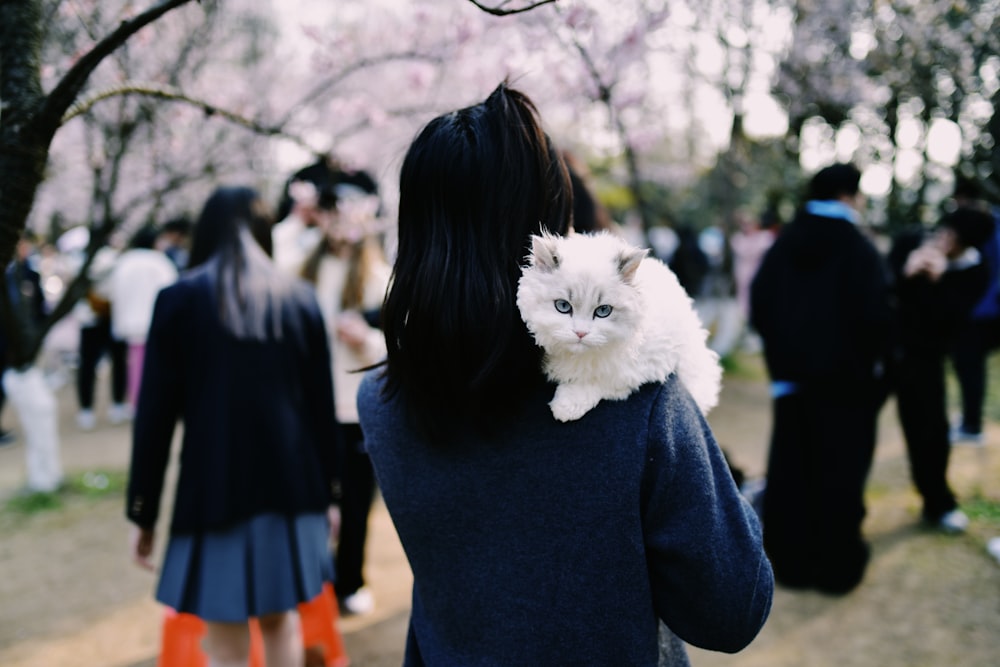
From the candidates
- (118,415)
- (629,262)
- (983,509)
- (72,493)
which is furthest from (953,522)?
(118,415)

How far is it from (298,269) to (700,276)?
8855mm

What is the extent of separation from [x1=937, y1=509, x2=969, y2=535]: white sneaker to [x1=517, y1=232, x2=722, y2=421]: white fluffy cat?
4.18m

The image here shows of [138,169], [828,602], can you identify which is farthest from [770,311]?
[138,169]

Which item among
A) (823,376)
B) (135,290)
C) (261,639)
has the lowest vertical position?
(261,639)

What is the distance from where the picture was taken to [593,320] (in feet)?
3.56

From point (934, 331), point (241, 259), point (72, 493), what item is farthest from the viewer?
point (72, 493)

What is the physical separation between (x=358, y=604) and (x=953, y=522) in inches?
145

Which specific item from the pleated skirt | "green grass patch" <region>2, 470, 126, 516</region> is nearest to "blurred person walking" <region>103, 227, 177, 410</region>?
"green grass patch" <region>2, 470, 126, 516</region>

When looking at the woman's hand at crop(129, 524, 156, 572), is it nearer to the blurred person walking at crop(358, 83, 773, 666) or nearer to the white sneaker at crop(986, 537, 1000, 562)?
the blurred person walking at crop(358, 83, 773, 666)

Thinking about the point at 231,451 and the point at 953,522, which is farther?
the point at 953,522

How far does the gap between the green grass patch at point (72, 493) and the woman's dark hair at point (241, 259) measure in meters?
3.89

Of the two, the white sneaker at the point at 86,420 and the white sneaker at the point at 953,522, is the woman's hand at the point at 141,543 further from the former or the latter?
the white sneaker at the point at 86,420

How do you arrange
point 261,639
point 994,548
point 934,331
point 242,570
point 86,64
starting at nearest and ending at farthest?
point 86,64 < point 242,570 < point 261,639 < point 994,548 < point 934,331

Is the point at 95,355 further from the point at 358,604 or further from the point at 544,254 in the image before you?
the point at 544,254
